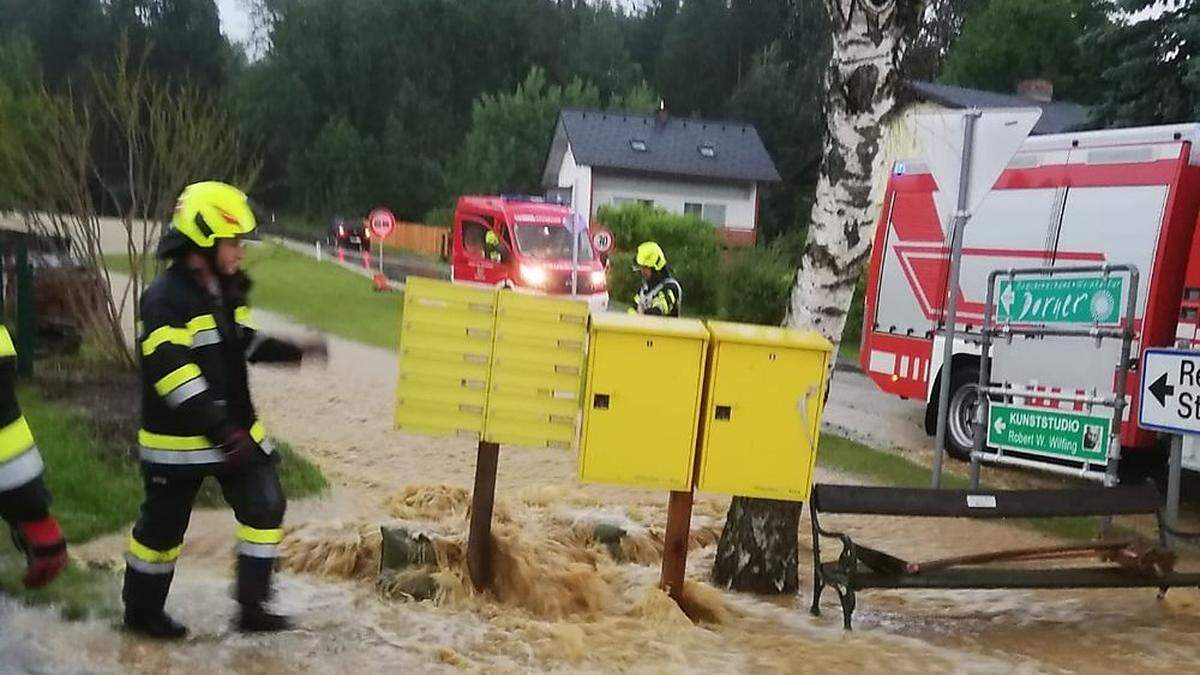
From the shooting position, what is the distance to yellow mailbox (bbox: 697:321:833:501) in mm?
5105

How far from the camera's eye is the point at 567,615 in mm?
5355

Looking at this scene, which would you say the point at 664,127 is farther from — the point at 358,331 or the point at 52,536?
the point at 52,536

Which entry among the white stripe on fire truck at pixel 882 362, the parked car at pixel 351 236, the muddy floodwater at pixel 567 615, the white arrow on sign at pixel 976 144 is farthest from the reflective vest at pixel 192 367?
the parked car at pixel 351 236

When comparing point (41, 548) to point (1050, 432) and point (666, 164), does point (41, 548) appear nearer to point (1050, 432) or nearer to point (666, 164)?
point (1050, 432)

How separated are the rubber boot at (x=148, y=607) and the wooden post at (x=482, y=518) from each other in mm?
1525

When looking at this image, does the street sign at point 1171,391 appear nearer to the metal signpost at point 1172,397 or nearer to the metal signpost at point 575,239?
the metal signpost at point 1172,397

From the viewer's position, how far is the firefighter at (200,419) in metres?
4.19

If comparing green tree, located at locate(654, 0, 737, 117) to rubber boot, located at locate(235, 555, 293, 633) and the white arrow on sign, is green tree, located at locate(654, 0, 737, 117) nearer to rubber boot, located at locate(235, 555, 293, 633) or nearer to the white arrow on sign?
the white arrow on sign

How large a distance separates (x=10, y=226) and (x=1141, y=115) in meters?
15.7

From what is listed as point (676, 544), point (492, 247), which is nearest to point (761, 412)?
point (676, 544)

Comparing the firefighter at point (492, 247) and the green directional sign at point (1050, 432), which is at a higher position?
the firefighter at point (492, 247)

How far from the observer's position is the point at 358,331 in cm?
1728

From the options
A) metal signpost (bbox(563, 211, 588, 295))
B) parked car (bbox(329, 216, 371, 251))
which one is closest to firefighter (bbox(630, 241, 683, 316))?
metal signpost (bbox(563, 211, 588, 295))

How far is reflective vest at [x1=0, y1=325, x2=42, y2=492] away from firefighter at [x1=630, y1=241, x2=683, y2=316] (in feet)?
21.5
